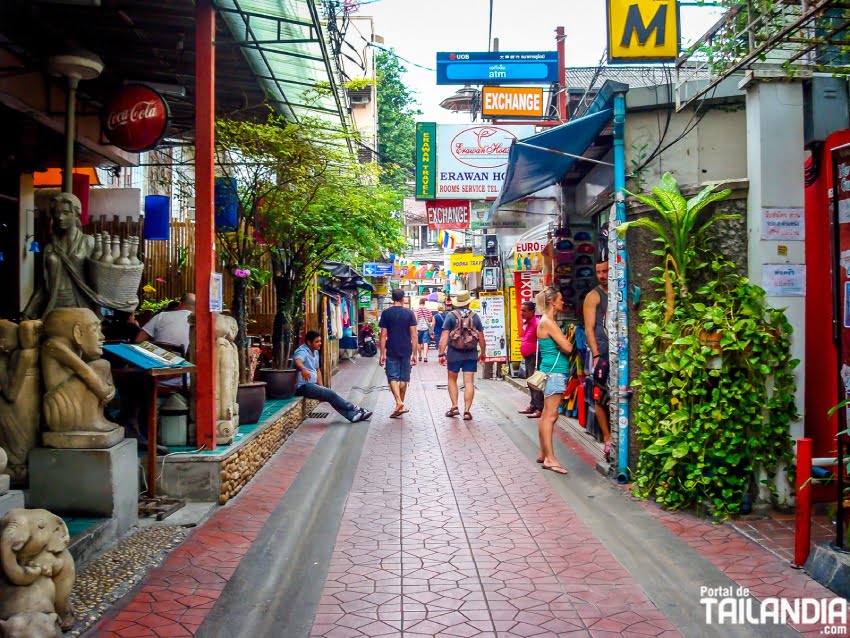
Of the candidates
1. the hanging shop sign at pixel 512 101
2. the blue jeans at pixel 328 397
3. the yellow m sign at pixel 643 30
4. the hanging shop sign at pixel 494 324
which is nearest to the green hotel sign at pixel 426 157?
the hanging shop sign at pixel 512 101

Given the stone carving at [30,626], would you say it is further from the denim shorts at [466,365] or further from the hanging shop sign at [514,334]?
the hanging shop sign at [514,334]

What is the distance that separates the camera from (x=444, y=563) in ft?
17.3

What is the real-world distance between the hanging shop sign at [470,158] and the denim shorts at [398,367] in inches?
218

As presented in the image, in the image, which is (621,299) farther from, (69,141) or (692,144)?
(69,141)

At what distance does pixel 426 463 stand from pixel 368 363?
1863 centimetres

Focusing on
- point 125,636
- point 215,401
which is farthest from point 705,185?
point 125,636

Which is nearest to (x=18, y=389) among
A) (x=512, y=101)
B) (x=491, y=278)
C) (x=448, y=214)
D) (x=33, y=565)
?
(x=33, y=565)

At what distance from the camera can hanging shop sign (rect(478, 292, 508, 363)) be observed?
57.9ft

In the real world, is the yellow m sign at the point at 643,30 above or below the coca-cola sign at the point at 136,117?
above

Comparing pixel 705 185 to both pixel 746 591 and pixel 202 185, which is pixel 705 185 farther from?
pixel 202 185

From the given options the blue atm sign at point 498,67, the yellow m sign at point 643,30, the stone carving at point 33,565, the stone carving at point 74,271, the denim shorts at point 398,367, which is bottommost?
the stone carving at point 33,565

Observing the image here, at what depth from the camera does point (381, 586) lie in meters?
4.83

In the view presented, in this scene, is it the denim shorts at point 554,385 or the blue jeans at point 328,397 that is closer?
the denim shorts at point 554,385

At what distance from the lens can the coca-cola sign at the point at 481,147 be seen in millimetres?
16500
